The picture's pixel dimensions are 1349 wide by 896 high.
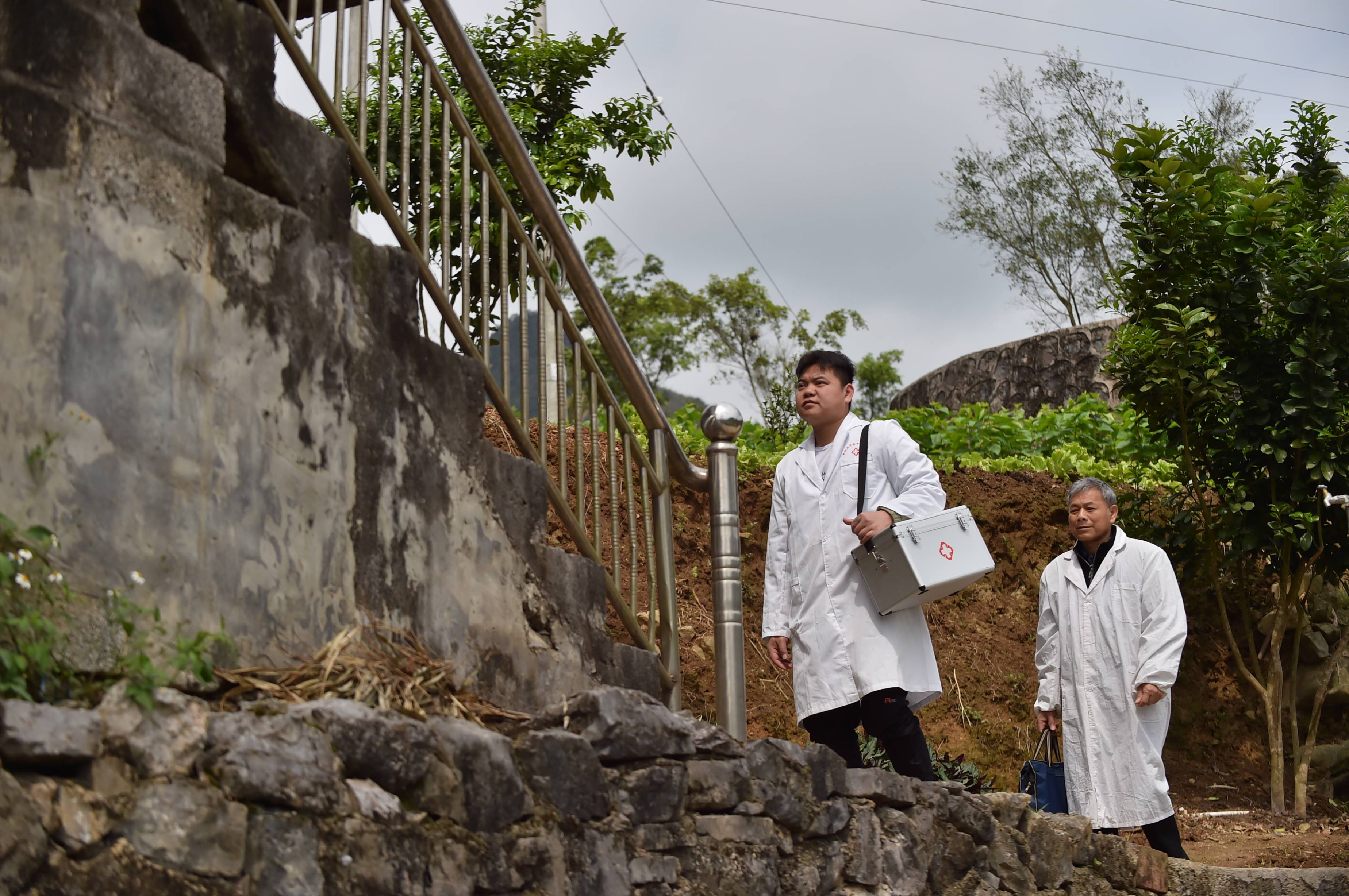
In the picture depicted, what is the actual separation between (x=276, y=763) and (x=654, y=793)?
1.11m

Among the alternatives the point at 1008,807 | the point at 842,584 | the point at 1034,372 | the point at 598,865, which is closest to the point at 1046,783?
the point at 1008,807

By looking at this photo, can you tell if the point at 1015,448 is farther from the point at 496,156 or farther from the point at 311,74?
the point at 311,74

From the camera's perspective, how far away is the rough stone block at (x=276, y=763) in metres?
2.10

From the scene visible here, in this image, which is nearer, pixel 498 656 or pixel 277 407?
pixel 277 407

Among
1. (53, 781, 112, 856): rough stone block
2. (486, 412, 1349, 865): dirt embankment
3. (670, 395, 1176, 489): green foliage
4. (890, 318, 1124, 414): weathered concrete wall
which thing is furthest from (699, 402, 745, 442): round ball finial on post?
(890, 318, 1124, 414): weathered concrete wall

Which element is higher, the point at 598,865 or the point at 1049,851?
the point at 598,865

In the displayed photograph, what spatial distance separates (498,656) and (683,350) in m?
18.7

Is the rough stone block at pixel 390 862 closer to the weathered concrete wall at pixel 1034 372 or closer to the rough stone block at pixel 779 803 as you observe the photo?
the rough stone block at pixel 779 803

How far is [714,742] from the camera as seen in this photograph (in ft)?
10.8

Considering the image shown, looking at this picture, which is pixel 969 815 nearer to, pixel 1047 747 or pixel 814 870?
pixel 814 870

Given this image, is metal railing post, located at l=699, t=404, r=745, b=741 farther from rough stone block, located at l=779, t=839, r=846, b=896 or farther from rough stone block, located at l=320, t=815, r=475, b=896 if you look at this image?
rough stone block, located at l=320, t=815, r=475, b=896

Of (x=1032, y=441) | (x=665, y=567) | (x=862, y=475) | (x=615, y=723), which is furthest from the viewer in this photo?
(x=1032, y=441)

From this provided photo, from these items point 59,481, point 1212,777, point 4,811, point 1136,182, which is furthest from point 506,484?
point 1212,777

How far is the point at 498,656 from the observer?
3248 mm
